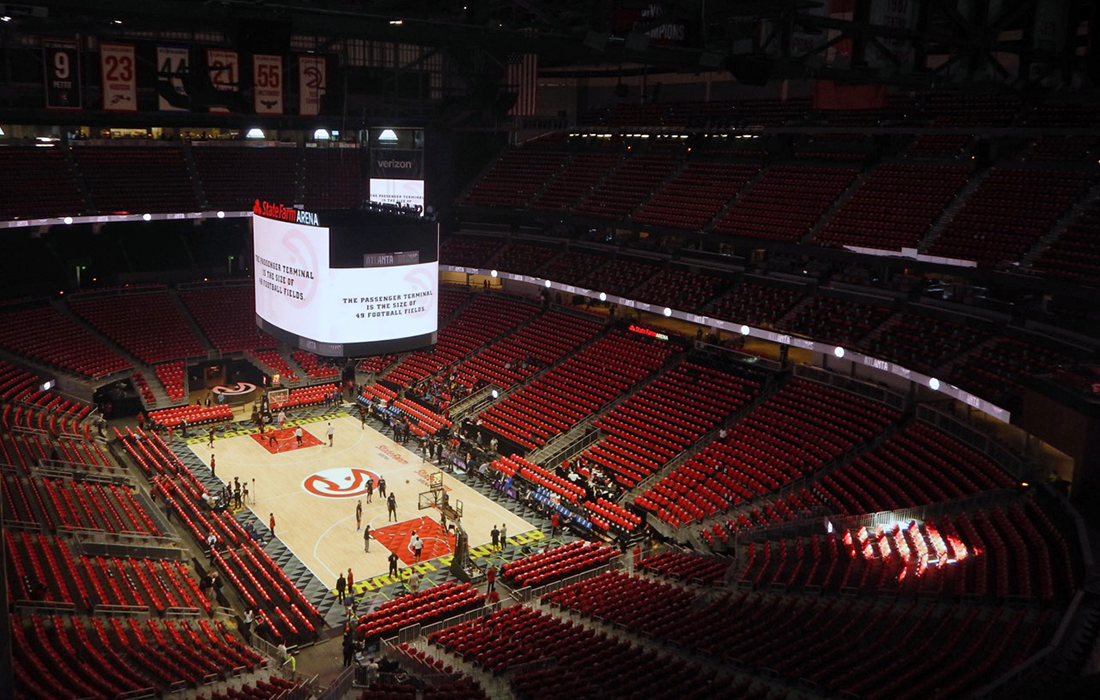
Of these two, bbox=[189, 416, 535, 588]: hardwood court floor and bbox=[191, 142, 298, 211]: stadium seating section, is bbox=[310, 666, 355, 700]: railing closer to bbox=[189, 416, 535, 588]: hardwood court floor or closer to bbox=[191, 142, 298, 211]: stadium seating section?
bbox=[189, 416, 535, 588]: hardwood court floor

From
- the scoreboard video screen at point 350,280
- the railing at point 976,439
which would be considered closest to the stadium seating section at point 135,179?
the scoreboard video screen at point 350,280

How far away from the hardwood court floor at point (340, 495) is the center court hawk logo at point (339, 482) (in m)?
0.03

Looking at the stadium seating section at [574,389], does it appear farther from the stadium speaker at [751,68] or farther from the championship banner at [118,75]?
the stadium speaker at [751,68]

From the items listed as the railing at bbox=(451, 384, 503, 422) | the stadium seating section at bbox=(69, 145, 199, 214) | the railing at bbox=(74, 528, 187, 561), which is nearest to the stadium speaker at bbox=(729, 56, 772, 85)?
the railing at bbox=(74, 528, 187, 561)

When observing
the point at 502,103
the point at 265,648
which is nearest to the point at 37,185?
the point at 502,103

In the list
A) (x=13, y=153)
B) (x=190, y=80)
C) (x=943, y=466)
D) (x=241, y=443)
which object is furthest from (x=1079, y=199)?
(x=13, y=153)

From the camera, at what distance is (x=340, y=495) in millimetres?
28594

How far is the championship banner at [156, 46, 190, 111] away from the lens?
76.7 feet

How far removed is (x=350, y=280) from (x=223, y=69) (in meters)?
7.12

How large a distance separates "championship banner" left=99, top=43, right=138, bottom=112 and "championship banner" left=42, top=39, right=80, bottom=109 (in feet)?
6.40

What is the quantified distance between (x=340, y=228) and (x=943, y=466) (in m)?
16.7

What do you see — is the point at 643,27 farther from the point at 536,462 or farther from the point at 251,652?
the point at 536,462

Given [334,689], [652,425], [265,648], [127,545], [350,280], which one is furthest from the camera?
[652,425]

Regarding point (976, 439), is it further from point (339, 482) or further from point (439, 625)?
point (339, 482)
